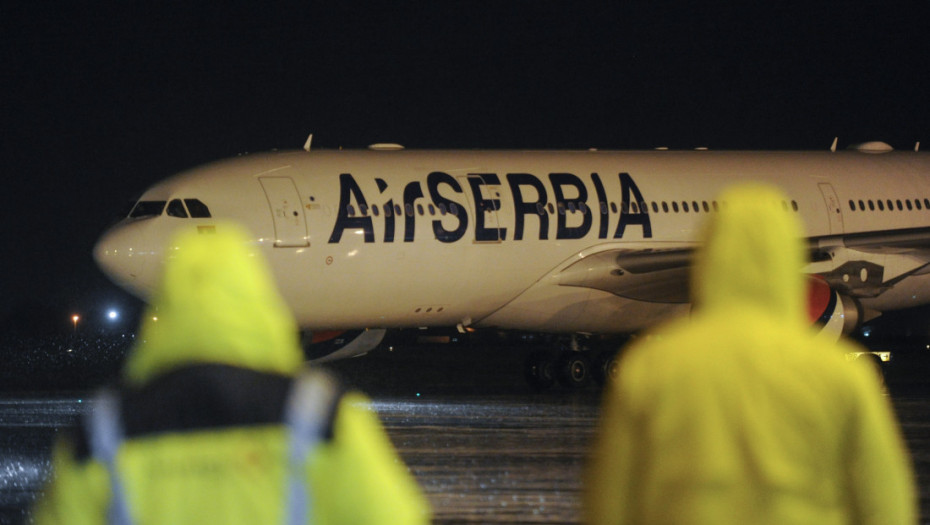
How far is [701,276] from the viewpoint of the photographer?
10.2 feet

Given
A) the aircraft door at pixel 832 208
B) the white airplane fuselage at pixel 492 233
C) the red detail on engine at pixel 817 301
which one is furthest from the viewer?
the aircraft door at pixel 832 208

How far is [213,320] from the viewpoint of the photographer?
2469mm

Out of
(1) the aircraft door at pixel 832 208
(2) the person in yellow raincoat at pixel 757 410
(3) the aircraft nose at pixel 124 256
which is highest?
(2) the person in yellow raincoat at pixel 757 410

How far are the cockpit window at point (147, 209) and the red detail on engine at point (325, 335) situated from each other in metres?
3.97

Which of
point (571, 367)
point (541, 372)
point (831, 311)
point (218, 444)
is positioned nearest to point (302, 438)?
point (218, 444)

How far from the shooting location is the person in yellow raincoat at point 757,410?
2939 mm

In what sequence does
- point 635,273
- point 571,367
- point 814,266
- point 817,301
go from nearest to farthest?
point 817,301, point 814,266, point 635,273, point 571,367

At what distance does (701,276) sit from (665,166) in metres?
18.5

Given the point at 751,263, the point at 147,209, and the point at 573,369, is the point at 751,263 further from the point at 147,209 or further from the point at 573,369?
the point at 573,369

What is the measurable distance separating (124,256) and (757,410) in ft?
50.1

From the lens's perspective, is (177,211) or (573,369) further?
(573,369)

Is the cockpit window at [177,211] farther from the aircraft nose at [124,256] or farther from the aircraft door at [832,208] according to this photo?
the aircraft door at [832,208]

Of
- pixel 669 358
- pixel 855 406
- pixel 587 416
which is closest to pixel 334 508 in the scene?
pixel 669 358

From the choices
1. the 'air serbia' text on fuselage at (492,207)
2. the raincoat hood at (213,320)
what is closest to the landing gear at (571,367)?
the 'air serbia' text on fuselage at (492,207)
